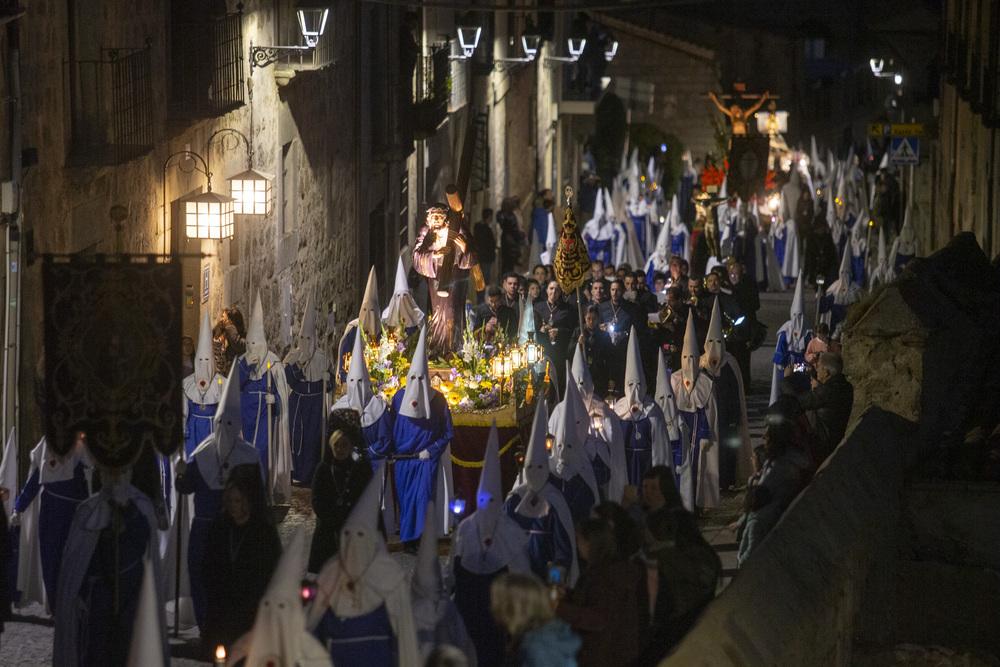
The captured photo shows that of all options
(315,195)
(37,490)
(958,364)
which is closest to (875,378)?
(958,364)

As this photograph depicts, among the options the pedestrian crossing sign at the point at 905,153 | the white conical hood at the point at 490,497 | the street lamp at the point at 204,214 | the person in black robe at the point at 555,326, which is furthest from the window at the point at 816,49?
the white conical hood at the point at 490,497

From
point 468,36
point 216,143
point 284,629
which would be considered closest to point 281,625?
point 284,629

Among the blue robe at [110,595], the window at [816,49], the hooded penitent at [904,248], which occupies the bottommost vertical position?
the blue robe at [110,595]

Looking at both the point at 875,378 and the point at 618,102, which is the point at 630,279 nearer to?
the point at 875,378

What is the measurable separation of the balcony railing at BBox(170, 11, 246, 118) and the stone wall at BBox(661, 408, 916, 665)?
244 inches

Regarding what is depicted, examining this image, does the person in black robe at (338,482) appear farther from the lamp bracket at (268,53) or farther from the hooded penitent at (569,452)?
the lamp bracket at (268,53)

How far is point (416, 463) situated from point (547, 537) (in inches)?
106

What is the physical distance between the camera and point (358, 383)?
39.6ft

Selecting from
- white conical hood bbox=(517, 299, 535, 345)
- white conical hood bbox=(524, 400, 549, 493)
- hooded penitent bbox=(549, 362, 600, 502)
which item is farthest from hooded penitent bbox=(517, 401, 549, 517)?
white conical hood bbox=(517, 299, 535, 345)

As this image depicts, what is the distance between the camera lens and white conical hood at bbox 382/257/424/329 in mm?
13773

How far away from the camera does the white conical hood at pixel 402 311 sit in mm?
13773

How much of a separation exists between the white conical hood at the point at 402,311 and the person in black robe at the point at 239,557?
586cm

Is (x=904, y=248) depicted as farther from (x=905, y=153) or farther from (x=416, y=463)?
(x=416, y=463)

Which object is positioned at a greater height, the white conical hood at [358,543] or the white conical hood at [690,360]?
the white conical hood at [690,360]
